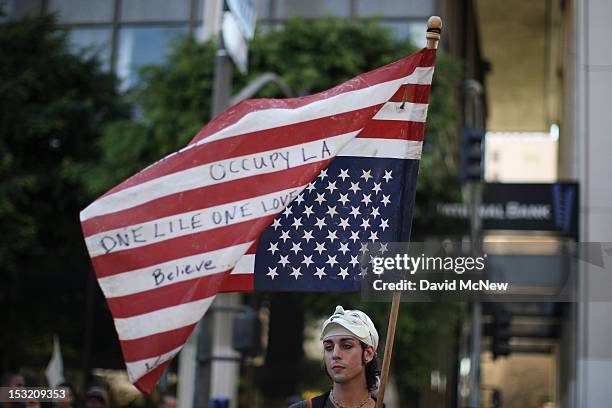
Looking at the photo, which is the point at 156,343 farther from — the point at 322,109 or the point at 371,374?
the point at 322,109

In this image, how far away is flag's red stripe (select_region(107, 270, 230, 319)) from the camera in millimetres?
6102

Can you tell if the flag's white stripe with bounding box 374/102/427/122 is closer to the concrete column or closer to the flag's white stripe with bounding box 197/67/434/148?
the flag's white stripe with bounding box 197/67/434/148

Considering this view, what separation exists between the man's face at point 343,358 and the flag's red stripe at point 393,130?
1.41 m

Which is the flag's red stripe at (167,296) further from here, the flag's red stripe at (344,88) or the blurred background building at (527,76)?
the blurred background building at (527,76)

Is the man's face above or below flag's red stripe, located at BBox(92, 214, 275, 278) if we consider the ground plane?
below

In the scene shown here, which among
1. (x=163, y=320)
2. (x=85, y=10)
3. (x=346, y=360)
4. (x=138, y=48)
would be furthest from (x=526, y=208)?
(x=346, y=360)

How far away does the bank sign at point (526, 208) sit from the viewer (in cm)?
1556

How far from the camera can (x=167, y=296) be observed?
20.1 feet

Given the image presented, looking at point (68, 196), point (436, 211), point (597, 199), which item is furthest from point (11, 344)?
point (597, 199)

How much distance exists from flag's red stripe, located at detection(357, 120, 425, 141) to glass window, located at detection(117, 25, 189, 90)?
1776 centimetres

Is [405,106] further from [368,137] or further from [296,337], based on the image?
[296,337]

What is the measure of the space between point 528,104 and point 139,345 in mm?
33943

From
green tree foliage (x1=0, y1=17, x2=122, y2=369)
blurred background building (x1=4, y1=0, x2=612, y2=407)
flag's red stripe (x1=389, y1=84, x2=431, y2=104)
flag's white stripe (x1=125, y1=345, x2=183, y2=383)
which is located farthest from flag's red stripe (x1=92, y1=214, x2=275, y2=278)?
green tree foliage (x1=0, y1=17, x2=122, y2=369)

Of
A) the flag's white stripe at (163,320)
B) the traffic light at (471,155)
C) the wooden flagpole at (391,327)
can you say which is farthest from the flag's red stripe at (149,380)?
the traffic light at (471,155)
